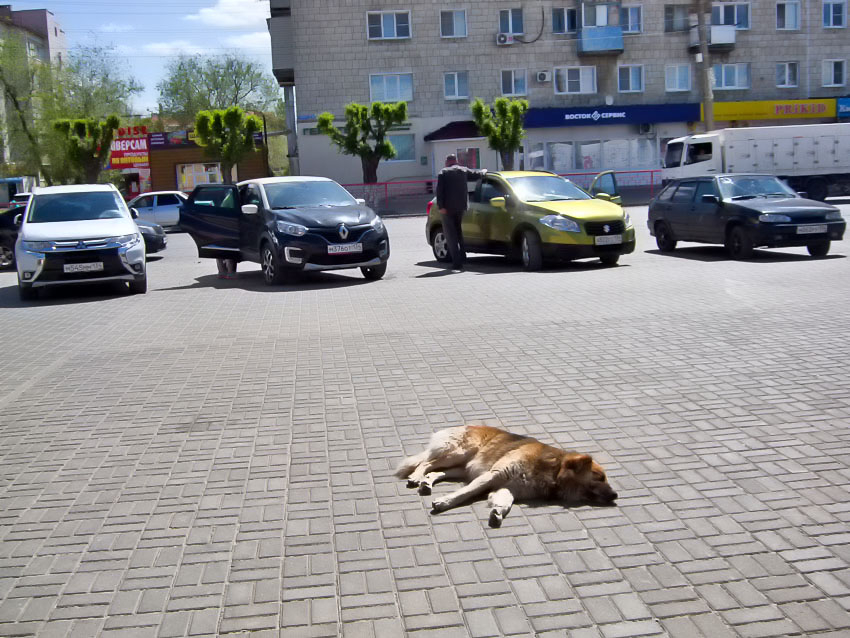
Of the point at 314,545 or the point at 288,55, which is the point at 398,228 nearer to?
the point at 288,55

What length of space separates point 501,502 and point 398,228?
26.8m

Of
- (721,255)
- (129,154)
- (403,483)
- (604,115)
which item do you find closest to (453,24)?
(604,115)

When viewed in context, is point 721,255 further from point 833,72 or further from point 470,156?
point 833,72

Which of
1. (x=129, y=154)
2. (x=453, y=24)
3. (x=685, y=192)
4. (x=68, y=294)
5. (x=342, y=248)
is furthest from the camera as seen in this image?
(x=129, y=154)

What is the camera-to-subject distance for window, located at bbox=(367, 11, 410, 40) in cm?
4911

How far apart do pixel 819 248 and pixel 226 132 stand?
36919 mm

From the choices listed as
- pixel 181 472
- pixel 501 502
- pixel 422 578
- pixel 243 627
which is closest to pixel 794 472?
pixel 501 502

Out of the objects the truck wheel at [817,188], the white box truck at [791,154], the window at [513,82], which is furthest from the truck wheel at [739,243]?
the window at [513,82]

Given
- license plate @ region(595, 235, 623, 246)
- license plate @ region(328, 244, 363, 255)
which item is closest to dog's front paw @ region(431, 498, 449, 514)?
license plate @ region(328, 244, 363, 255)

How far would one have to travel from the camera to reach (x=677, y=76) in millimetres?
51656

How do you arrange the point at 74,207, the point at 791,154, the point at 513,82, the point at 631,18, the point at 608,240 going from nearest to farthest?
the point at 608,240
the point at 74,207
the point at 791,154
the point at 513,82
the point at 631,18

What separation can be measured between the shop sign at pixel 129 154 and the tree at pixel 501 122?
2176 cm

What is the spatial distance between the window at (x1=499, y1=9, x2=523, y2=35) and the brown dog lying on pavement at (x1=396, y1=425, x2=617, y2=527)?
1897 inches

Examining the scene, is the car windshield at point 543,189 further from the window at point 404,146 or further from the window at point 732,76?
the window at point 732,76
